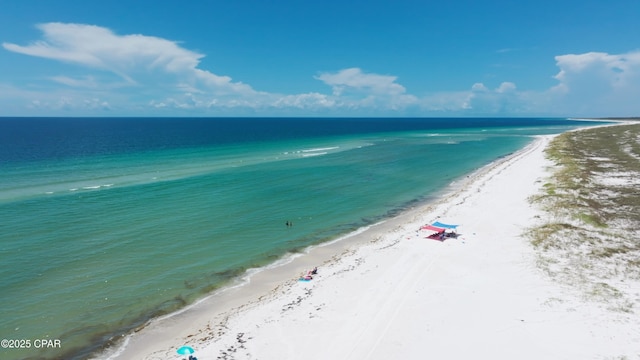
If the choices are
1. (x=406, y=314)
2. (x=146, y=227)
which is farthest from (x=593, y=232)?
(x=146, y=227)

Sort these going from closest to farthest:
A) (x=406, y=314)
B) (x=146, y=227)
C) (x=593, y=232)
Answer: (x=406, y=314)
(x=593, y=232)
(x=146, y=227)

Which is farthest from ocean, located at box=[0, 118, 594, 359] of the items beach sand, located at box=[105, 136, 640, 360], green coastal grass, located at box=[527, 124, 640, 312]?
green coastal grass, located at box=[527, 124, 640, 312]

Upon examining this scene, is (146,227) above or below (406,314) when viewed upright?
above

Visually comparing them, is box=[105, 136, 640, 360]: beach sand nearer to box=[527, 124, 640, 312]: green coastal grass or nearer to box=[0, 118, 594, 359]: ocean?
box=[527, 124, 640, 312]: green coastal grass

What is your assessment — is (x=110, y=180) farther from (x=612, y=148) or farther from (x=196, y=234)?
(x=612, y=148)

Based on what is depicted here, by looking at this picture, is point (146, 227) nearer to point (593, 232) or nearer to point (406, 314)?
point (406, 314)

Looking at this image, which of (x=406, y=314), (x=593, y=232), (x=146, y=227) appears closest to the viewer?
(x=406, y=314)

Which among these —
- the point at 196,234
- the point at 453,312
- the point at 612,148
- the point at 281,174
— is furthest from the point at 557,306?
the point at 612,148

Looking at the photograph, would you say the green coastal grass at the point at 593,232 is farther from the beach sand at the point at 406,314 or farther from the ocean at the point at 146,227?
the ocean at the point at 146,227
